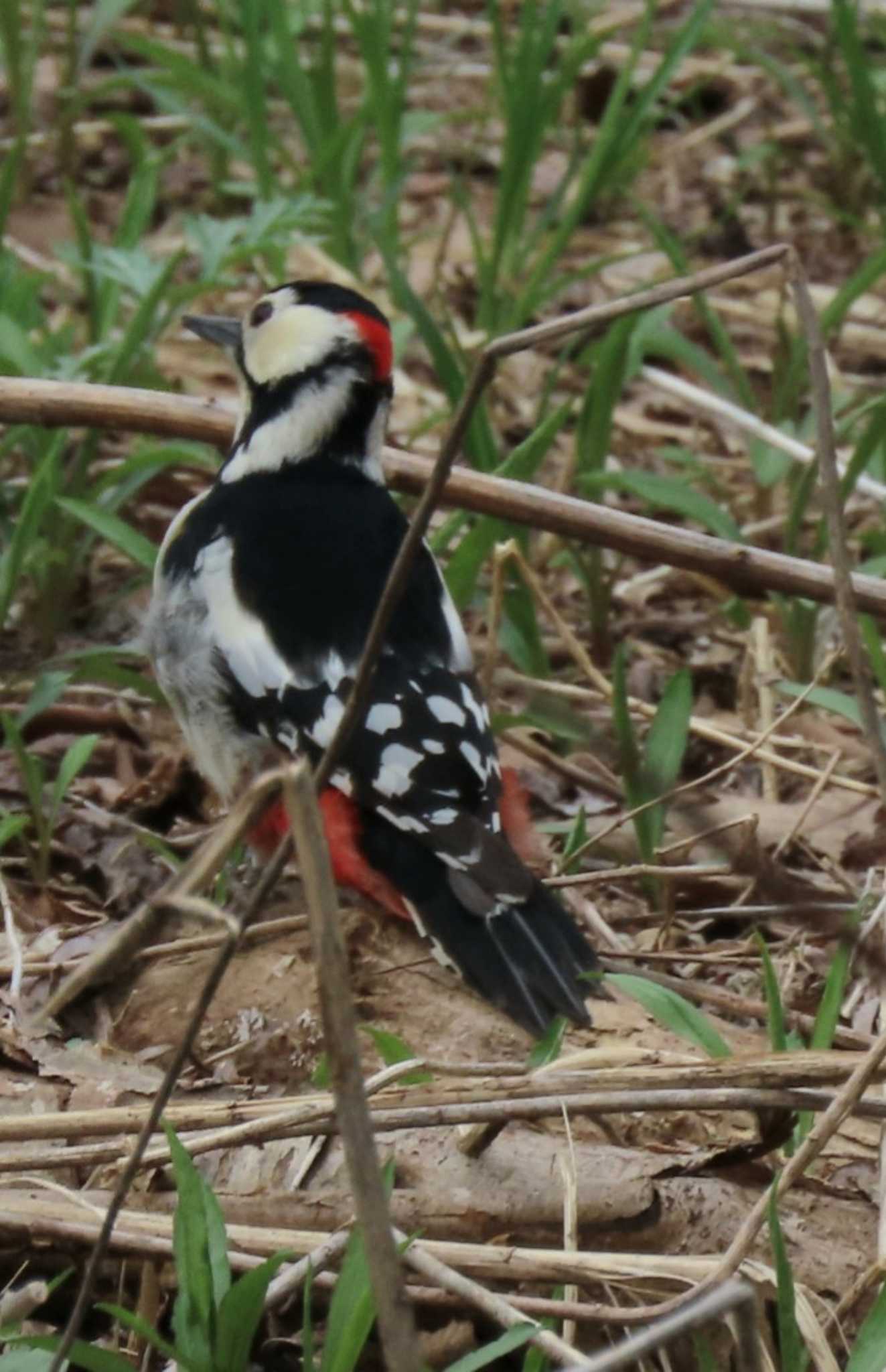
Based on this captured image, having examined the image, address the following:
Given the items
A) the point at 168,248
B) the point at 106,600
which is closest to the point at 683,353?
the point at 106,600

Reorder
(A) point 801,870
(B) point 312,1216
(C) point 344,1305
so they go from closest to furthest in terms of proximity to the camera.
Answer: (C) point 344,1305 → (B) point 312,1216 → (A) point 801,870

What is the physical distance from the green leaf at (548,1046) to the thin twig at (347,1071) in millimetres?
814

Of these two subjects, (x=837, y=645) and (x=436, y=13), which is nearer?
(x=837, y=645)

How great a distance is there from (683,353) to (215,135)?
1.37 metres

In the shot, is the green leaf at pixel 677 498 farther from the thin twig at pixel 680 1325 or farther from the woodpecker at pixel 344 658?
the thin twig at pixel 680 1325

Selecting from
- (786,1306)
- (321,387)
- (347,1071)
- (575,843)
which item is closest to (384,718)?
(575,843)

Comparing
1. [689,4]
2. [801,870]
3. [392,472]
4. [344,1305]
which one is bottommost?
[801,870]

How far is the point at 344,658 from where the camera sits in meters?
2.95

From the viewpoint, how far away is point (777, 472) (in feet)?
13.8

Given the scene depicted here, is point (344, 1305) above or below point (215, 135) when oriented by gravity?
below

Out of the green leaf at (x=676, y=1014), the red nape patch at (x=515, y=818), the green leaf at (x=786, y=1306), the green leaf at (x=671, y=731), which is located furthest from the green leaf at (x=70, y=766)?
the green leaf at (x=786, y=1306)

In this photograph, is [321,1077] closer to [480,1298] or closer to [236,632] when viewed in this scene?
[480,1298]

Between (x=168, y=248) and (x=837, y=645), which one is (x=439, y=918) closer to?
(x=837, y=645)

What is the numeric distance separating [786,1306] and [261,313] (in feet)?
6.75
